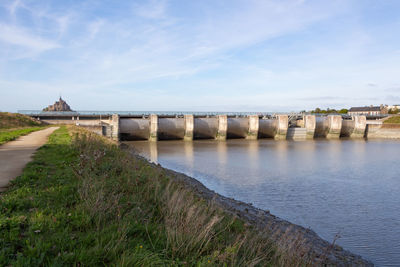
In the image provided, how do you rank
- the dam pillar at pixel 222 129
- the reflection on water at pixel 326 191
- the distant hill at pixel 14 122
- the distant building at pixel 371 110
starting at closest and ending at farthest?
the reflection on water at pixel 326 191 → the distant hill at pixel 14 122 → the dam pillar at pixel 222 129 → the distant building at pixel 371 110

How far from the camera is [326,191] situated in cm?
1530

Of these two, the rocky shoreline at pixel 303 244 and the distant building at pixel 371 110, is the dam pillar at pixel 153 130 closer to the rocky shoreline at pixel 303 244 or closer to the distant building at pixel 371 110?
the rocky shoreline at pixel 303 244

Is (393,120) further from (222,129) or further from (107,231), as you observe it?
(107,231)

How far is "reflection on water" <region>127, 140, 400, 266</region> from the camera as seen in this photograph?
9773mm

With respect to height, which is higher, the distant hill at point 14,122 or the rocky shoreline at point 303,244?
the distant hill at point 14,122

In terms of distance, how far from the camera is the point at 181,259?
4801mm

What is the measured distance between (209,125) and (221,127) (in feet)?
6.77

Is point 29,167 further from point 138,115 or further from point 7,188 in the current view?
point 138,115

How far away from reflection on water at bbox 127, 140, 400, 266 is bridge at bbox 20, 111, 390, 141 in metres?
18.7

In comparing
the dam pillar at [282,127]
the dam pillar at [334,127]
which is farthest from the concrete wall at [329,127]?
the dam pillar at [282,127]

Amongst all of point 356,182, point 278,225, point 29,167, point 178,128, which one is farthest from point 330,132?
point 29,167

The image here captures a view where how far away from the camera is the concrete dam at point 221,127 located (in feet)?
146

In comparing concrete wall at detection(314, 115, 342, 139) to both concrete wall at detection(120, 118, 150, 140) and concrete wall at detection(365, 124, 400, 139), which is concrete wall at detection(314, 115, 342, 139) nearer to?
concrete wall at detection(365, 124, 400, 139)

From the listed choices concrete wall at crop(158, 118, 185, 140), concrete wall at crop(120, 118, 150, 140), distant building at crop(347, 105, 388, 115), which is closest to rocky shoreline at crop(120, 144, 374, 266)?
concrete wall at crop(120, 118, 150, 140)
